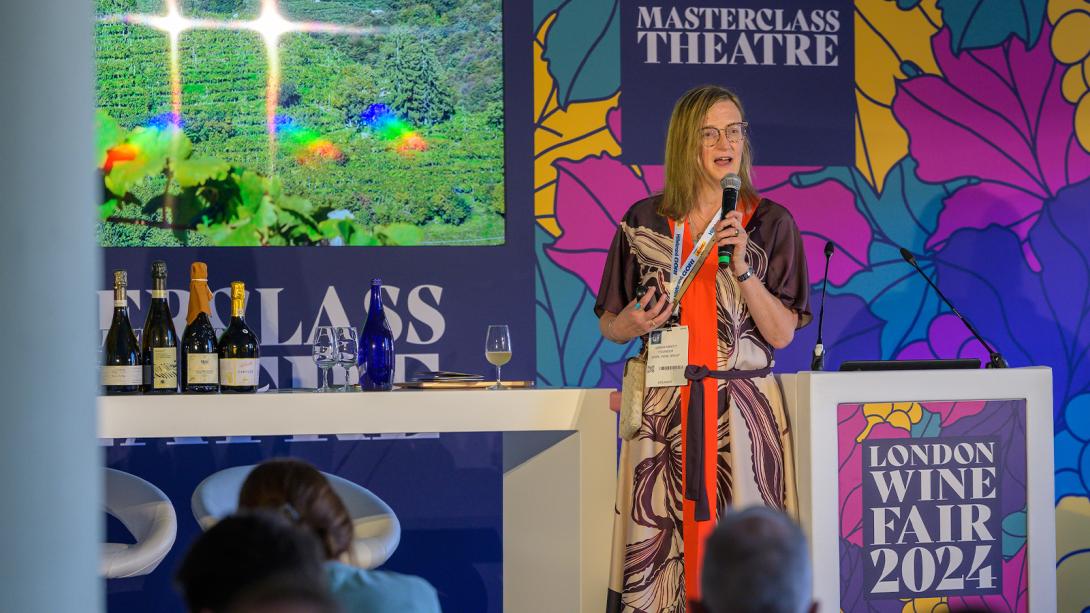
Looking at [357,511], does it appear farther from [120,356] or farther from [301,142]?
[301,142]

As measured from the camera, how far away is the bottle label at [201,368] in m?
3.04

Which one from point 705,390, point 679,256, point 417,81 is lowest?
point 705,390

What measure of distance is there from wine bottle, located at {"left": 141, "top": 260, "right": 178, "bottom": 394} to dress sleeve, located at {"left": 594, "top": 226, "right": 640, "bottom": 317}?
111 centimetres

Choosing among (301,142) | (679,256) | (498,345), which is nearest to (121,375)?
(498,345)

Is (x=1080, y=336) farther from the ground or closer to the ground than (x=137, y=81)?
closer to the ground

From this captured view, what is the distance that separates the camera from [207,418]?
2.97 meters

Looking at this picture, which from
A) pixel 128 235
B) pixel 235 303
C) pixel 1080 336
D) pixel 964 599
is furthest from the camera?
pixel 1080 336

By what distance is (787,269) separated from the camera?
3.00m

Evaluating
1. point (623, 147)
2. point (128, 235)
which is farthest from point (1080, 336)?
point (128, 235)

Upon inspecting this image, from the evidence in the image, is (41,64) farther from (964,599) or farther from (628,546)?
(964,599)

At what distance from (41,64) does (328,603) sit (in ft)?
2.38

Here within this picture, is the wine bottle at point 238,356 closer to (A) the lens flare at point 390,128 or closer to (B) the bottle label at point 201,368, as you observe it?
(B) the bottle label at point 201,368

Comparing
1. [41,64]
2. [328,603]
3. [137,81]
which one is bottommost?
[328,603]

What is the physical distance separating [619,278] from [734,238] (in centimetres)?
40
